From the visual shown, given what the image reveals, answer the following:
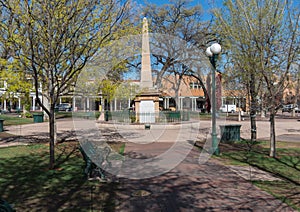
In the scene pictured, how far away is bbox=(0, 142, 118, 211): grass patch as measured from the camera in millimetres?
5242

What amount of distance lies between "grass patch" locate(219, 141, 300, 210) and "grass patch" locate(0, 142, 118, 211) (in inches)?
132

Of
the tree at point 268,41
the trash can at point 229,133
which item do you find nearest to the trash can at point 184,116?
the trash can at point 229,133

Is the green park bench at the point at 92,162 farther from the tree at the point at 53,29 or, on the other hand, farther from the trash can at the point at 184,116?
the trash can at the point at 184,116

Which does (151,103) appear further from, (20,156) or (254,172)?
(254,172)

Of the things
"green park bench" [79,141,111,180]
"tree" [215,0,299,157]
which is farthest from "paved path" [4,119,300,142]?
"green park bench" [79,141,111,180]

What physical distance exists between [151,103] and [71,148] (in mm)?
10064

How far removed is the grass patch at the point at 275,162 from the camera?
5949 millimetres

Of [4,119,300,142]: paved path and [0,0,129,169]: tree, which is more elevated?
[0,0,129,169]: tree

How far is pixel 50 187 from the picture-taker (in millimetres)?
6316

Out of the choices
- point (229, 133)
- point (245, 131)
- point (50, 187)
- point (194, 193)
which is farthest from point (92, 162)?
point (245, 131)

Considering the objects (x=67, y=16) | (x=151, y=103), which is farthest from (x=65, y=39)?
(x=151, y=103)

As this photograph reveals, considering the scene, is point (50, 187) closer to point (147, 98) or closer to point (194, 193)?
point (194, 193)

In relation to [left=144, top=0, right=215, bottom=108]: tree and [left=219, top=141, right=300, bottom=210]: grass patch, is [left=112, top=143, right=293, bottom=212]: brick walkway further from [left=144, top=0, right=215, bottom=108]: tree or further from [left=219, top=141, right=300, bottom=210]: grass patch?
[left=144, top=0, right=215, bottom=108]: tree

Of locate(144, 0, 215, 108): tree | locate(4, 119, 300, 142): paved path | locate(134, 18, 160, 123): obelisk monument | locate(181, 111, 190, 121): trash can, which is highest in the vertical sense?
locate(144, 0, 215, 108): tree
